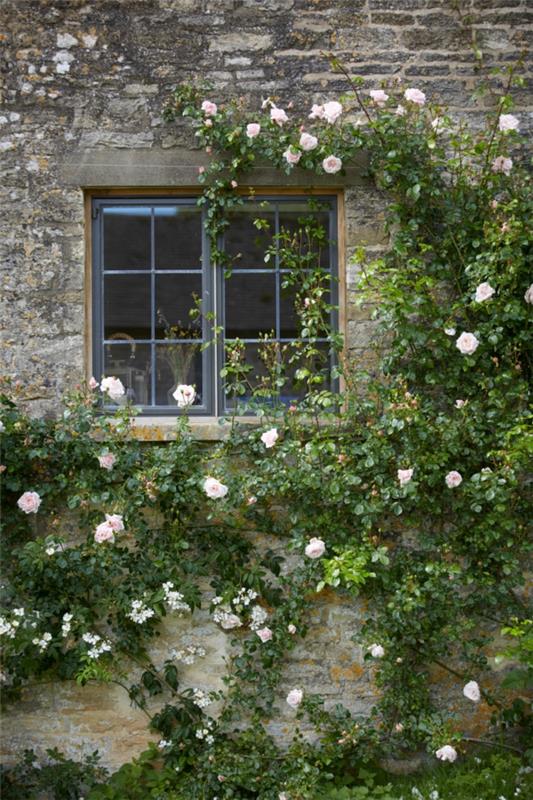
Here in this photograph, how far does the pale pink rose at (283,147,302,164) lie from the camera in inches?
213

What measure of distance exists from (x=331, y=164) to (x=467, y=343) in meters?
1.33

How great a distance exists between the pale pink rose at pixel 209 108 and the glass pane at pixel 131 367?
1.44 metres

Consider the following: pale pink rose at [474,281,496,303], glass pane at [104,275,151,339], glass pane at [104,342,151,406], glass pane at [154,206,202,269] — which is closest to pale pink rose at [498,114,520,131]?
pale pink rose at [474,281,496,303]

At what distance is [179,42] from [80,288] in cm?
162

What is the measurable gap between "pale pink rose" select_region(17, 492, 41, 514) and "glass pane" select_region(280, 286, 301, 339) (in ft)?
5.81

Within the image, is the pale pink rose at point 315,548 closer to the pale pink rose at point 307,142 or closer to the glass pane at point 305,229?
the glass pane at point 305,229

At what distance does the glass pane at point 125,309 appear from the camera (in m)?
5.69

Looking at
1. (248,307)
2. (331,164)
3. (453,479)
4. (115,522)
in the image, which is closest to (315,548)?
(453,479)

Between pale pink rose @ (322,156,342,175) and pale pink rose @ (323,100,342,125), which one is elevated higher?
pale pink rose @ (323,100,342,125)

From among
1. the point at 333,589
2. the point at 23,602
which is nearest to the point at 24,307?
the point at 23,602

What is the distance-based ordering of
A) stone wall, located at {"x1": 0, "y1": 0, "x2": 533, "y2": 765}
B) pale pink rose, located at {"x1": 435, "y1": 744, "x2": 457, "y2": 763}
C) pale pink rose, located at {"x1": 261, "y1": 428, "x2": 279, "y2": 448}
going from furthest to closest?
1. stone wall, located at {"x1": 0, "y1": 0, "x2": 533, "y2": 765}
2. pale pink rose, located at {"x1": 261, "y1": 428, "x2": 279, "y2": 448}
3. pale pink rose, located at {"x1": 435, "y1": 744, "x2": 457, "y2": 763}

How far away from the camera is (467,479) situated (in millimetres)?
5363

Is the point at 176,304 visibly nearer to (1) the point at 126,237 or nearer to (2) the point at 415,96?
(1) the point at 126,237

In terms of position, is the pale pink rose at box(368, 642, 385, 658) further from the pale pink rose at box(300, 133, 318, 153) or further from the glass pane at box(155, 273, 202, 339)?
the pale pink rose at box(300, 133, 318, 153)
